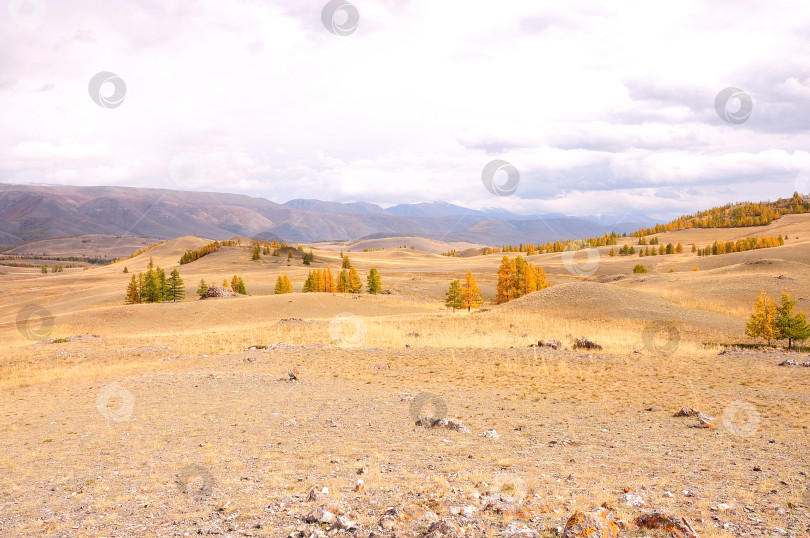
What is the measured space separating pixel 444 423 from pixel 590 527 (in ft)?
24.3

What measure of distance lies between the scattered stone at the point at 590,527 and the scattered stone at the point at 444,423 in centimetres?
684

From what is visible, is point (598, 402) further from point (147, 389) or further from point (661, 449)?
point (147, 389)

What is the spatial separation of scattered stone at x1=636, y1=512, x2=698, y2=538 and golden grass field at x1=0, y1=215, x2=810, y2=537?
26 centimetres

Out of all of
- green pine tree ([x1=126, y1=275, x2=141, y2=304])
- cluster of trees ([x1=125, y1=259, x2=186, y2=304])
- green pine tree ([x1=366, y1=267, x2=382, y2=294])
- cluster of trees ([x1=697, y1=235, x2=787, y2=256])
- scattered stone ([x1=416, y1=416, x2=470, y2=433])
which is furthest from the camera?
cluster of trees ([x1=697, y1=235, x2=787, y2=256])

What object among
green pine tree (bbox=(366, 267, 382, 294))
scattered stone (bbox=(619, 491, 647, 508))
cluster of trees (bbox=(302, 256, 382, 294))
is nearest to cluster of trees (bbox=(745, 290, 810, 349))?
scattered stone (bbox=(619, 491, 647, 508))

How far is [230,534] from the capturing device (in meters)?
6.60

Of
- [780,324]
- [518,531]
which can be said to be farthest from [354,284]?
[518,531]

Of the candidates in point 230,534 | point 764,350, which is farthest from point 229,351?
point 764,350

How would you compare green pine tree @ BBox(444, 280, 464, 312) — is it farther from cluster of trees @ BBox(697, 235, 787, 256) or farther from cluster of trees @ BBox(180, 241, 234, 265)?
cluster of trees @ BBox(180, 241, 234, 265)

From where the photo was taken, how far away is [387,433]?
41.2 ft

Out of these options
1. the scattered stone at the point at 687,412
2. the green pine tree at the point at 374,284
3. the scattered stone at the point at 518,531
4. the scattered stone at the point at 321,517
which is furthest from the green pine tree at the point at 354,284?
the scattered stone at the point at 518,531

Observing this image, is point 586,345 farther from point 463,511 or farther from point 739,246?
A: point 739,246

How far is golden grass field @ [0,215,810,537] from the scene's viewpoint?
7.44 metres

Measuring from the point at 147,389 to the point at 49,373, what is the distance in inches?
356
